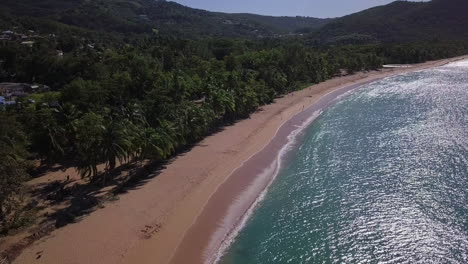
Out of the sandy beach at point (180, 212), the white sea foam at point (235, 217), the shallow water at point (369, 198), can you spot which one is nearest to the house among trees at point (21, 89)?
the sandy beach at point (180, 212)

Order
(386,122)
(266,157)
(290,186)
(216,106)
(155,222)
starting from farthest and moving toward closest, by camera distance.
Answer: (386,122) → (216,106) → (266,157) → (290,186) → (155,222)

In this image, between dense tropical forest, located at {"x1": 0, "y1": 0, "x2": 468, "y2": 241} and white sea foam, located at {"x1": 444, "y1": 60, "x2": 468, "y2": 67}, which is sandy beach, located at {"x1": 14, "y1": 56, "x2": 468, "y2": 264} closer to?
dense tropical forest, located at {"x1": 0, "y1": 0, "x2": 468, "y2": 241}

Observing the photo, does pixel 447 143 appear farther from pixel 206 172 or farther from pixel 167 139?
pixel 167 139

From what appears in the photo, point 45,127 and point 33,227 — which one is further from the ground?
point 45,127

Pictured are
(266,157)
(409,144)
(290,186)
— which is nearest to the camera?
(290,186)

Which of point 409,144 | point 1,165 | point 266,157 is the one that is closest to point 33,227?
point 1,165

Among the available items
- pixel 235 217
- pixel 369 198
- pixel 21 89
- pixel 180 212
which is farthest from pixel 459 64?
pixel 180 212

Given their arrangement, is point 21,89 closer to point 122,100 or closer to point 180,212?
point 122,100
